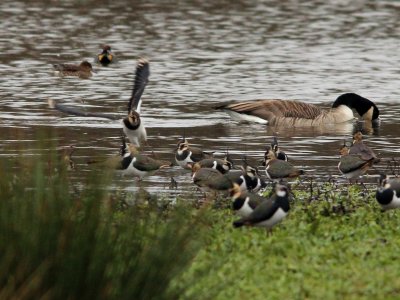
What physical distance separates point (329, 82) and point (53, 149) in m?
17.5

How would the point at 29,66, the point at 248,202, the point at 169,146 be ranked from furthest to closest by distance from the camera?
the point at 29,66, the point at 169,146, the point at 248,202

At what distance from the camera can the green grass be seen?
8977 millimetres

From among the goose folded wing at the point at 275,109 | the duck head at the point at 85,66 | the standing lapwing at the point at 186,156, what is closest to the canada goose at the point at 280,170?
the standing lapwing at the point at 186,156

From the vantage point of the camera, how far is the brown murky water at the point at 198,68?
58.4 feet

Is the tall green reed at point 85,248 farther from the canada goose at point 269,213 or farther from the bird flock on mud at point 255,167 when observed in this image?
the canada goose at point 269,213

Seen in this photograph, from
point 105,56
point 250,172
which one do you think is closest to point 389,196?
point 250,172

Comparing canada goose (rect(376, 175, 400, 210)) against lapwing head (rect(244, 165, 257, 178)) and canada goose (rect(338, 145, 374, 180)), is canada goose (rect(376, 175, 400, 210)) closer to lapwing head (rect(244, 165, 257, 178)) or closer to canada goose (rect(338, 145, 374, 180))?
lapwing head (rect(244, 165, 257, 178))

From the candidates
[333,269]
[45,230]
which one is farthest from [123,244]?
[333,269]

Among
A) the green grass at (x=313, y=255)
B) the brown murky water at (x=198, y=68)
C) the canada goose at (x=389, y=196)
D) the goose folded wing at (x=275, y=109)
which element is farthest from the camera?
the goose folded wing at (x=275, y=109)

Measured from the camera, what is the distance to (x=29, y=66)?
26.8 meters

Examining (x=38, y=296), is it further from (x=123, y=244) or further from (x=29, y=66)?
(x=29, y=66)

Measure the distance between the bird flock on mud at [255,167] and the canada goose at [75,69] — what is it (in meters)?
5.40

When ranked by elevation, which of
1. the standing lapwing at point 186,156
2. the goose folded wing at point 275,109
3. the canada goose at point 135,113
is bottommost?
the goose folded wing at point 275,109

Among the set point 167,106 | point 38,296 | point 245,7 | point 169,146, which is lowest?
point 245,7
